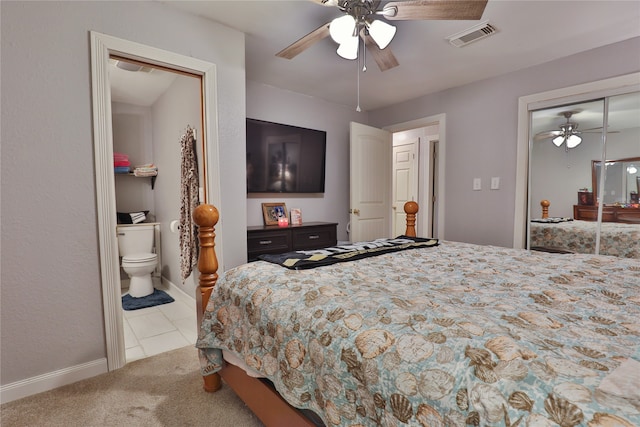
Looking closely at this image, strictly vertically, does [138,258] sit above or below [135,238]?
below

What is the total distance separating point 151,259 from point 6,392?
181 centimetres

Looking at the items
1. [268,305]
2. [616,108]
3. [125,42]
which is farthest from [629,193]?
[125,42]

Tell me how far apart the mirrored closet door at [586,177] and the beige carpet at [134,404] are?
10.2 ft

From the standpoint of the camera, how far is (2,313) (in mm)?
1614

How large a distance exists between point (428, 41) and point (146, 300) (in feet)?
12.1

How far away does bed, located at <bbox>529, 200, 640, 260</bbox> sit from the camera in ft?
8.59

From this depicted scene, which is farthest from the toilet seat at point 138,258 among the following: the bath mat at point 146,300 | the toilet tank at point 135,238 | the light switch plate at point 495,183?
the light switch plate at point 495,183

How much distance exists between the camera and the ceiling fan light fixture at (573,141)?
2.82 meters

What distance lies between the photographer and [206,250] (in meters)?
1.52

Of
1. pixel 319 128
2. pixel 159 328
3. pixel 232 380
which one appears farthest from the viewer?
pixel 319 128

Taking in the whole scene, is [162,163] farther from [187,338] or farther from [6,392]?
[6,392]

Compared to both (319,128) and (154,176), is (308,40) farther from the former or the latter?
(154,176)

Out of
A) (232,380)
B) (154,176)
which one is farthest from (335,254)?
(154,176)

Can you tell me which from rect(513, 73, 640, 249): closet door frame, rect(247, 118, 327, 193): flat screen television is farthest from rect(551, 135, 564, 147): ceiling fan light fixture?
rect(247, 118, 327, 193): flat screen television
